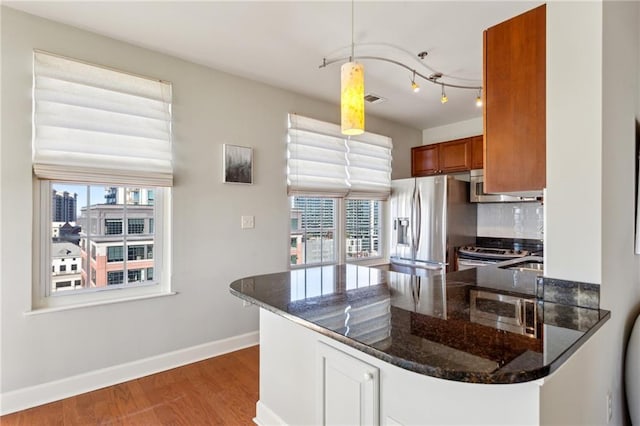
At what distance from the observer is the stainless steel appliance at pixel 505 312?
3.54ft

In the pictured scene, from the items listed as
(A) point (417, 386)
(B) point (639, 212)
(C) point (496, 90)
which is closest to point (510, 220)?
(B) point (639, 212)

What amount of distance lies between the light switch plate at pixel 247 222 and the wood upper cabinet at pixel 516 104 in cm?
221

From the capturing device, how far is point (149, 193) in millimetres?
2738

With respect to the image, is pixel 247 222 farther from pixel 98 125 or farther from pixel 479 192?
pixel 479 192

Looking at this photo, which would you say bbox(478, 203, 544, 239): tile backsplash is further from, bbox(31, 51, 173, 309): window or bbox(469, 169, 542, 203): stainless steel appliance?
bbox(31, 51, 173, 309): window

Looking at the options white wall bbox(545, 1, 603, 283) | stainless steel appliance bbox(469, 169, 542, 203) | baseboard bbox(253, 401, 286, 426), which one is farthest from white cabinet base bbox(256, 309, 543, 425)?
stainless steel appliance bbox(469, 169, 542, 203)

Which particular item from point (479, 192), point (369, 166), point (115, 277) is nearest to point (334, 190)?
point (369, 166)

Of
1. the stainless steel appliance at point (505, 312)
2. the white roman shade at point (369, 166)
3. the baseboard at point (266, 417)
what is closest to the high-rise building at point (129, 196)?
the baseboard at point (266, 417)

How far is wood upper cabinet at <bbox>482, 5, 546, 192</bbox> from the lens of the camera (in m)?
1.37

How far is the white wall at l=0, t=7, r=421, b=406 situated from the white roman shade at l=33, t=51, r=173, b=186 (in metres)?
0.08

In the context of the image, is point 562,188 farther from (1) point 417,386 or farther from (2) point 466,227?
(2) point 466,227

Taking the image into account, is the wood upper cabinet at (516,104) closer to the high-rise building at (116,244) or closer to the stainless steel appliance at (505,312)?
the stainless steel appliance at (505,312)

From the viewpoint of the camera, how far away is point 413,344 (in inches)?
36.9

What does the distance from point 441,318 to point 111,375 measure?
2530mm
